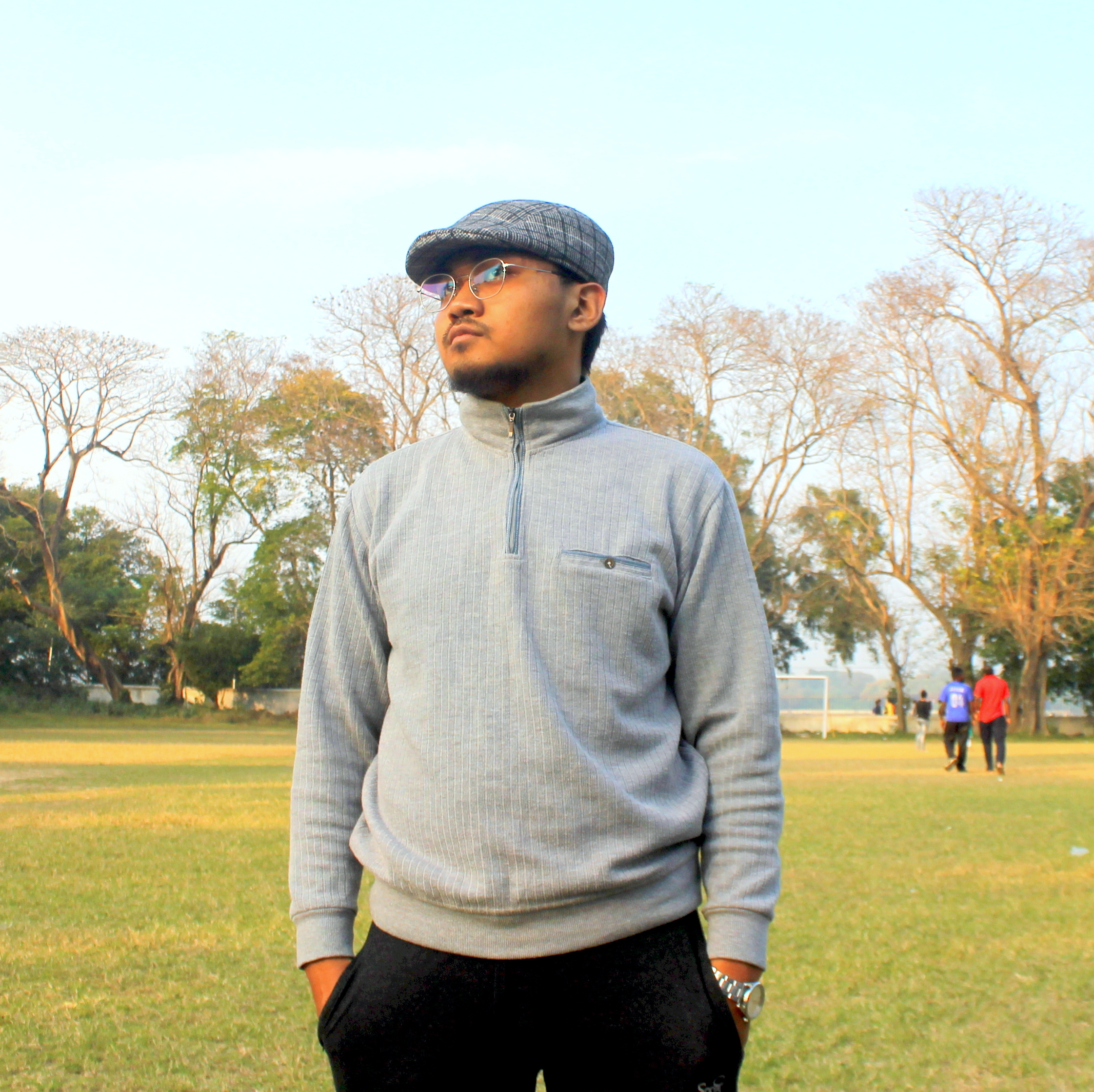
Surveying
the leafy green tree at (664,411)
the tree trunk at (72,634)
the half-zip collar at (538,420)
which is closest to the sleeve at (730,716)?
the half-zip collar at (538,420)

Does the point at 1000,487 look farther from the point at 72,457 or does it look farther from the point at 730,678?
the point at 730,678

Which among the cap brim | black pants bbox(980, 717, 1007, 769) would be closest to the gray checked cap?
the cap brim

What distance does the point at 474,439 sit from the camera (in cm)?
206

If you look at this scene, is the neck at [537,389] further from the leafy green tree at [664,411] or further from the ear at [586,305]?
the leafy green tree at [664,411]

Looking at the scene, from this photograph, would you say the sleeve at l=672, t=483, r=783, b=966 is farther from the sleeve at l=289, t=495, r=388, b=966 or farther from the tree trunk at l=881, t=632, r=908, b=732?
the tree trunk at l=881, t=632, r=908, b=732

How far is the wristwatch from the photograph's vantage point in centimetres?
170

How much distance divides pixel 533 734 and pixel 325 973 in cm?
50

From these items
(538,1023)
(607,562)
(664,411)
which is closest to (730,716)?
(607,562)

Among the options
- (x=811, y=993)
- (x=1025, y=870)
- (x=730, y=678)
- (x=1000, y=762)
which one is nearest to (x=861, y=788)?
(x=1000, y=762)

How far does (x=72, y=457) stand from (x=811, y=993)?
39.4 m

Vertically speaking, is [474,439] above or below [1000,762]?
above

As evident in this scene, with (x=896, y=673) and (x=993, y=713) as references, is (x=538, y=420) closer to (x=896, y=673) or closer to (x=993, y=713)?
(x=993, y=713)

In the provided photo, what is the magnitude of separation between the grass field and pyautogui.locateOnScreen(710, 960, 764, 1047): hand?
218 centimetres

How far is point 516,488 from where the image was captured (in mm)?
1923
